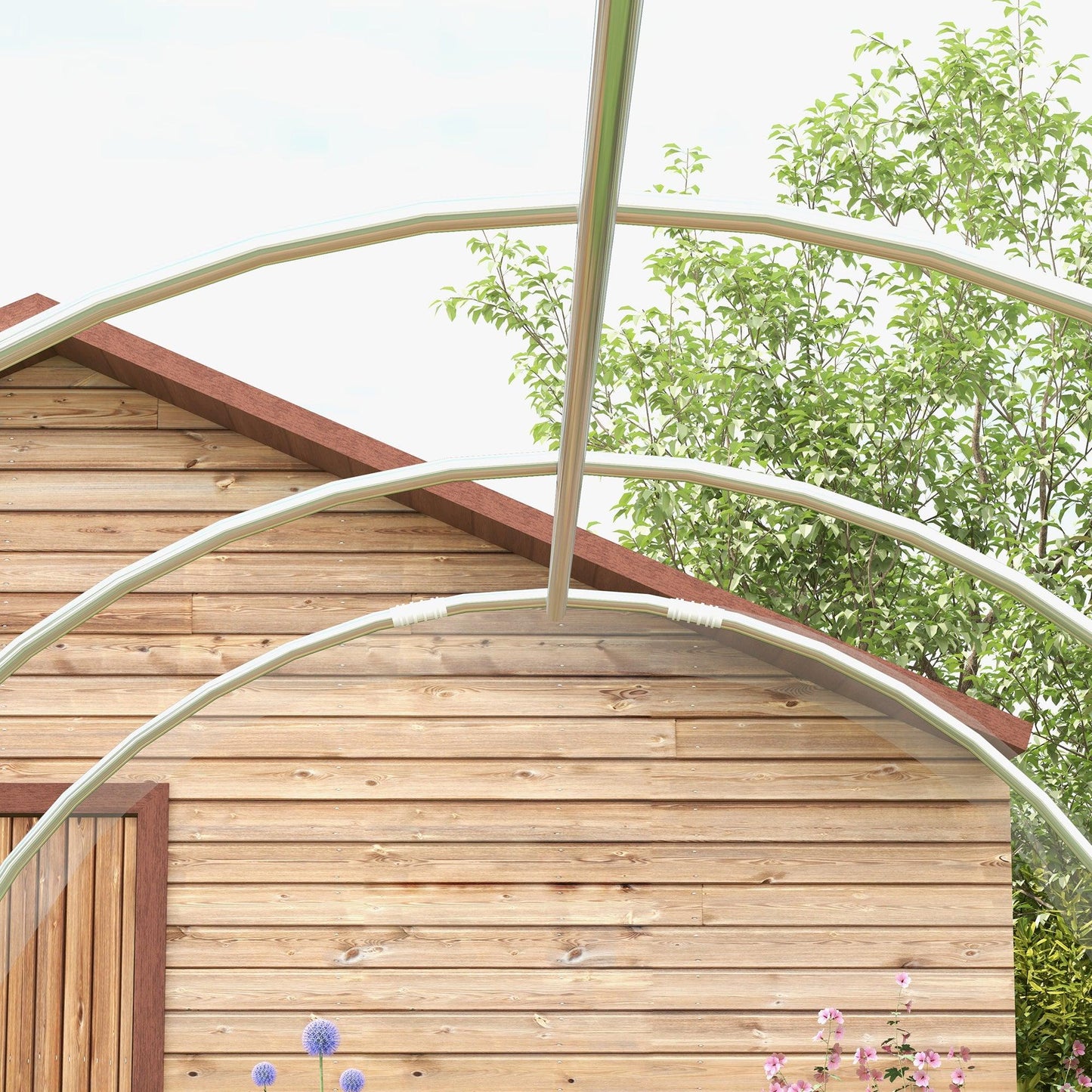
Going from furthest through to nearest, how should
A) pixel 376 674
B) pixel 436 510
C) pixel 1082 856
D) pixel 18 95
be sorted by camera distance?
pixel 18 95 → pixel 436 510 → pixel 376 674 → pixel 1082 856

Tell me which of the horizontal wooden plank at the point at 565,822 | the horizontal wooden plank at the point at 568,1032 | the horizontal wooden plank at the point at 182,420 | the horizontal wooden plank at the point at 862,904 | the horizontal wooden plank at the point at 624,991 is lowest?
the horizontal wooden plank at the point at 568,1032

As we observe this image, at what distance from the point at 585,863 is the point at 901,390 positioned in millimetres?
4549

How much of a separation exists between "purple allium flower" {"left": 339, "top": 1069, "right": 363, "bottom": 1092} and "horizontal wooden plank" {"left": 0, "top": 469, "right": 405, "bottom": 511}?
2107mm

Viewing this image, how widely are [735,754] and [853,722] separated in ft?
2.23

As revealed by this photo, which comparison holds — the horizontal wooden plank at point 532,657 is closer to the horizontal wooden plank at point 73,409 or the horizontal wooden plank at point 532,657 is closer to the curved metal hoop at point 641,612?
the curved metal hoop at point 641,612

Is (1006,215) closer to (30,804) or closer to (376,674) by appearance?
(376,674)

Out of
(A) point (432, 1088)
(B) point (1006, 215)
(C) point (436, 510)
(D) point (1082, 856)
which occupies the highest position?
(B) point (1006, 215)

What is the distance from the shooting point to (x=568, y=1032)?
4199 millimetres

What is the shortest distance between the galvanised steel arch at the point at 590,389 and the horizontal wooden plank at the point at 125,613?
1.32 metres

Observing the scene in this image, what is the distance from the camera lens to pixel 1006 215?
7977 millimetres

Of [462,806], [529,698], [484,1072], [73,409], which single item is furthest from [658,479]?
[73,409]

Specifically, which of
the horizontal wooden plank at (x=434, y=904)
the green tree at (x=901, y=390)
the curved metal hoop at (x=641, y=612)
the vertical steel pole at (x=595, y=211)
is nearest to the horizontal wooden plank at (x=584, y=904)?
the horizontal wooden plank at (x=434, y=904)

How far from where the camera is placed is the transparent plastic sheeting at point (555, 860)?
342 cm

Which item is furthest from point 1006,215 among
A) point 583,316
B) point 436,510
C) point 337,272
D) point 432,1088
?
point 337,272
